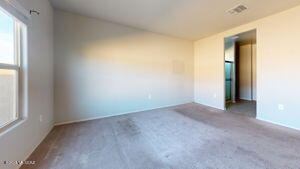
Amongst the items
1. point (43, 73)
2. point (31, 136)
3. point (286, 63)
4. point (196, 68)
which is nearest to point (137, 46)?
point (43, 73)

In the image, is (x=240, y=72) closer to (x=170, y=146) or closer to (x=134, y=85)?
(x=134, y=85)

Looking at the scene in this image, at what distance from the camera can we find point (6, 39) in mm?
1406

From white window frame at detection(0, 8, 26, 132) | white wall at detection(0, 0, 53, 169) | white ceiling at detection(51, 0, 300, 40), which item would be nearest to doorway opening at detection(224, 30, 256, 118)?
white ceiling at detection(51, 0, 300, 40)

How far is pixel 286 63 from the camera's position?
2486 millimetres

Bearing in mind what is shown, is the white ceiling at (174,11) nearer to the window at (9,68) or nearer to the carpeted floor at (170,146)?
the window at (9,68)

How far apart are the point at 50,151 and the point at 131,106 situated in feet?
6.81

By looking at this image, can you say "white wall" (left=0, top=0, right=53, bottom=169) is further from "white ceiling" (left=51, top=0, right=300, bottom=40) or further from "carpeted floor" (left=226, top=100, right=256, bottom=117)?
"carpeted floor" (left=226, top=100, right=256, bottom=117)

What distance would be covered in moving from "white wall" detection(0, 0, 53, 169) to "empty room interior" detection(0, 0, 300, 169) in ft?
0.05

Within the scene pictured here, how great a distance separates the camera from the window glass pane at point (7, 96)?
131 centimetres

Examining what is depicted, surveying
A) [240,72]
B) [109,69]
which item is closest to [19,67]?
[109,69]

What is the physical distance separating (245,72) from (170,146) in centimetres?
555

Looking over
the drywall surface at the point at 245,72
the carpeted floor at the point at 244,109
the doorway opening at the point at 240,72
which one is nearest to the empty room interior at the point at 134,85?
the carpeted floor at the point at 244,109

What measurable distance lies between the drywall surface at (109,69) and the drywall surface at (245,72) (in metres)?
3.23

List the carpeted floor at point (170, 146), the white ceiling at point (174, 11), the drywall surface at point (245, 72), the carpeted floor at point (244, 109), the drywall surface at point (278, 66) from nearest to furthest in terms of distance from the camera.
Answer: the carpeted floor at point (170, 146) < the white ceiling at point (174, 11) < the drywall surface at point (278, 66) < the carpeted floor at point (244, 109) < the drywall surface at point (245, 72)
